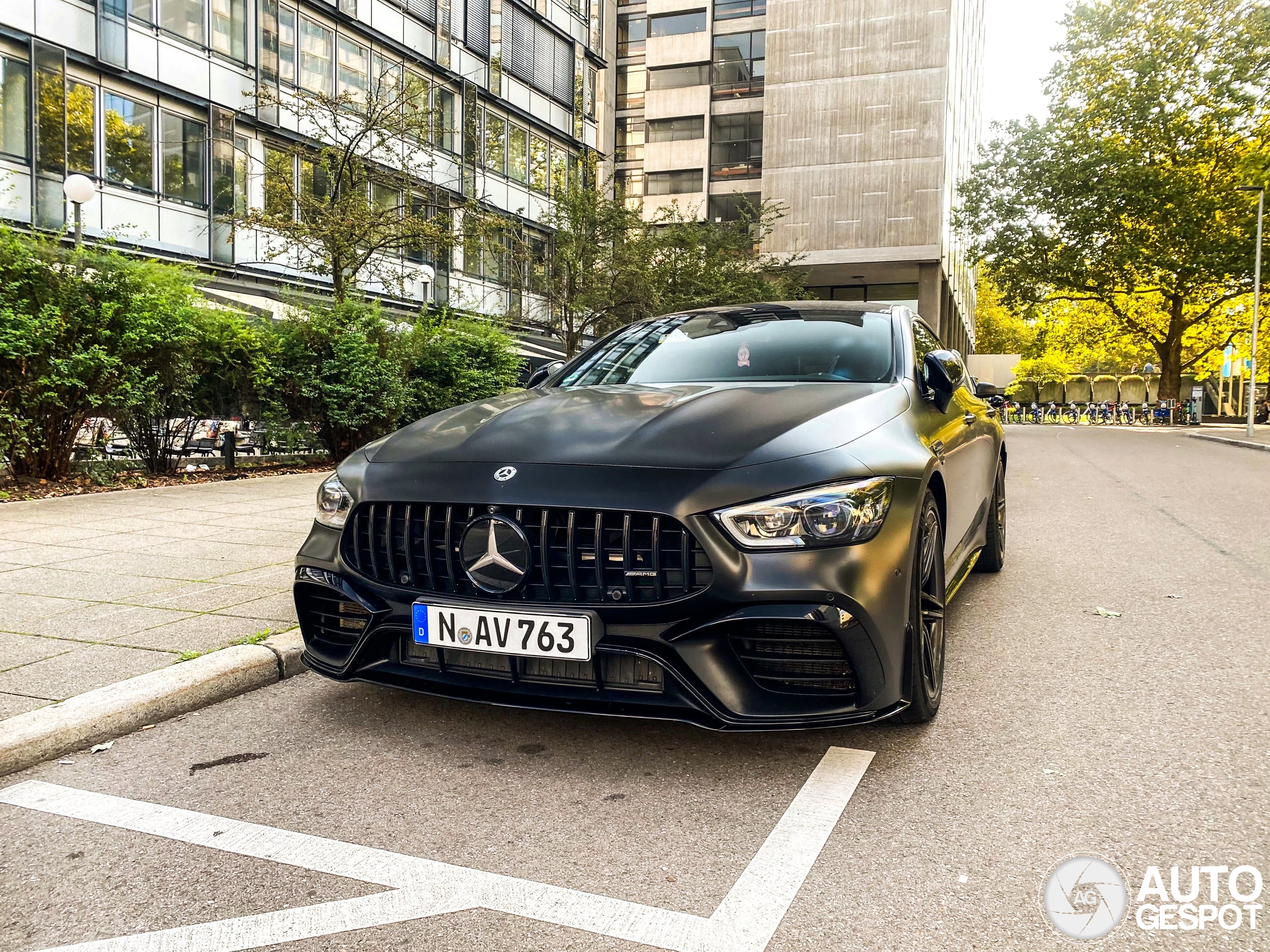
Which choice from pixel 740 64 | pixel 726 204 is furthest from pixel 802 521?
pixel 740 64

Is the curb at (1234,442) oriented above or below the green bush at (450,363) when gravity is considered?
below

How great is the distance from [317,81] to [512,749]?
25455 millimetres

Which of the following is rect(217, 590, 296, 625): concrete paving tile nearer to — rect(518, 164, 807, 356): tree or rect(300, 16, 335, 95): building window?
rect(518, 164, 807, 356): tree

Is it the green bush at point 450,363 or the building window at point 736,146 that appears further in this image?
the building window at point 736,146

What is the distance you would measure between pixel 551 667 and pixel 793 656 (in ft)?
2.30

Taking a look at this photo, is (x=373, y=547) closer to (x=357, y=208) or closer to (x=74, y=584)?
(x=74, y=584)

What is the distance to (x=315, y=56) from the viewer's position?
83.2 feet

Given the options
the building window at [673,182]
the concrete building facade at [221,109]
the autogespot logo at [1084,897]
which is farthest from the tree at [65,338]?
the building window at [673,182]

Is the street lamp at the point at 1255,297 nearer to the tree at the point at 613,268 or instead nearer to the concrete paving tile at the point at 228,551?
the tree at the point at 613,268

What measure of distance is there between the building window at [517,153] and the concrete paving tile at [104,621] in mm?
29844

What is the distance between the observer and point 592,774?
10.4 ft

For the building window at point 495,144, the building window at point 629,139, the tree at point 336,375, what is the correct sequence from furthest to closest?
the building window at point 629,139 → the building window at point 495,144 → the tree at point 336,375

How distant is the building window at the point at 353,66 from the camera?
2611 centimetres

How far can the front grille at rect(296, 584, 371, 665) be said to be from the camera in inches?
133
